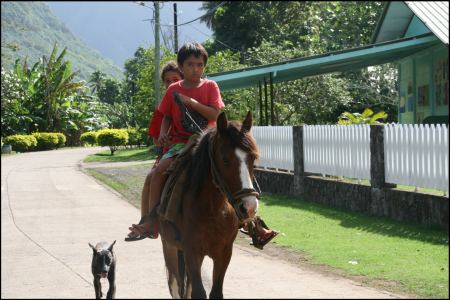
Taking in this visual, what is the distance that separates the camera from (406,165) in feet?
39.4

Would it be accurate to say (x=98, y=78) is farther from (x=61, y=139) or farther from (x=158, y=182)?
(x=158, y=182)

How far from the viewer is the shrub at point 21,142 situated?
45969mm

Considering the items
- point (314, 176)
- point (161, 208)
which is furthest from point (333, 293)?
point (314, 176)

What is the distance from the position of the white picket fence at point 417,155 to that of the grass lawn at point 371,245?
760 mm

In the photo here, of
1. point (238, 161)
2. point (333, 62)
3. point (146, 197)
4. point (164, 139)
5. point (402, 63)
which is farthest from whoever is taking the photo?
point (402, 63)

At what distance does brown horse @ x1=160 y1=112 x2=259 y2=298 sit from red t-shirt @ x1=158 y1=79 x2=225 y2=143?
723 millimetres

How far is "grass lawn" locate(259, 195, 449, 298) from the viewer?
778 centimetres

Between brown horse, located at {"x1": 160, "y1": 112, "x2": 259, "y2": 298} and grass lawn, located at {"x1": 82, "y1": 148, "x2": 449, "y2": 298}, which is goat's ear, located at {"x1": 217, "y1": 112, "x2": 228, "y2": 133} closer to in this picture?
brown horse, located at {"x1": 160, "y1": 112, "x2": 259, "y2": 298}

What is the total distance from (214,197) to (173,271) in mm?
1381

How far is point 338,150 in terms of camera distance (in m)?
15.2

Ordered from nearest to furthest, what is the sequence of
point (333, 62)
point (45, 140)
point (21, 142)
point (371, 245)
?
point (371, 245) < point (333, 62) < point (21, 142) < point (45, 140)

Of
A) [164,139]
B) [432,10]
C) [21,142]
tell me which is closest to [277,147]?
[164,139]

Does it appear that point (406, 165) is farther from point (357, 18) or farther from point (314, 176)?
point (357, 18)

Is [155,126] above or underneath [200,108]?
underneath
